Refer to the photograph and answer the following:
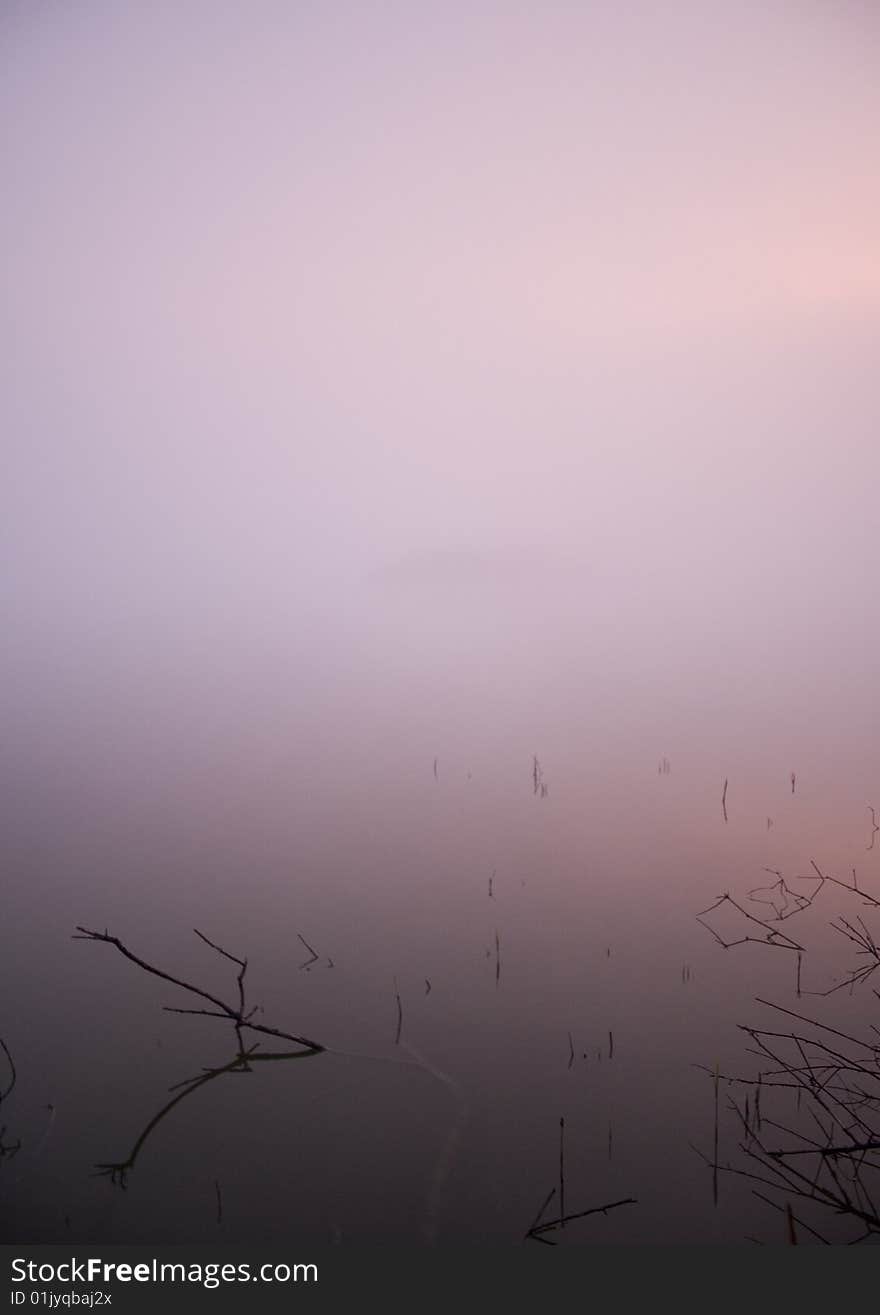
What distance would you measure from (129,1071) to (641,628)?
1386cm

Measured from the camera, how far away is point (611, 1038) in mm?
3305

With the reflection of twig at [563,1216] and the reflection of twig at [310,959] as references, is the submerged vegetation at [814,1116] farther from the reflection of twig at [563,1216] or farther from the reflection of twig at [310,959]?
the reflection of twig at [310,959]

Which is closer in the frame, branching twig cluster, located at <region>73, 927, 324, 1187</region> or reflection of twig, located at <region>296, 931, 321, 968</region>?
branching twig cluster, located at <region>73, 927, 324, 1187</region>

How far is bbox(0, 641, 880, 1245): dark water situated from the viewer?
257cm

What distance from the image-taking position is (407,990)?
11.9 feet

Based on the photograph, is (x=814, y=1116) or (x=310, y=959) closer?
(x=814, y=1116)

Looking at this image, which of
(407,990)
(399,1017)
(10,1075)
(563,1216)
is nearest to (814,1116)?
(563,1216)

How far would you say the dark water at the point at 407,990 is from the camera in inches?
101

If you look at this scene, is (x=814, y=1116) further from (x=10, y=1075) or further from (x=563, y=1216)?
(x=10, y=1075)

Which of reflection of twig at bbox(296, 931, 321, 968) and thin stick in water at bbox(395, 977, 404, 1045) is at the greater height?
reflection of twig at bbox(296, 931, 321, 968)

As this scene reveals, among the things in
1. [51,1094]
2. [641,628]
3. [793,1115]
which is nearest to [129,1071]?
[51,1094]

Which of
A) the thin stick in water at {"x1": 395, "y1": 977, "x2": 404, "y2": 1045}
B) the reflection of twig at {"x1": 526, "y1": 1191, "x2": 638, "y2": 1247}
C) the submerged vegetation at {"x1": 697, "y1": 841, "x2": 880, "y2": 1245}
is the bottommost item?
the reflection of twig at {"x1": 526, "y1": 1191, "x2": 638, "y2": 1247}

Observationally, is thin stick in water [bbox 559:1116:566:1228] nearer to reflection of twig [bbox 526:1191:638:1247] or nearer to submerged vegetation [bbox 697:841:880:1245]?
reflection of twig [bbox 526:1191:638:1247]

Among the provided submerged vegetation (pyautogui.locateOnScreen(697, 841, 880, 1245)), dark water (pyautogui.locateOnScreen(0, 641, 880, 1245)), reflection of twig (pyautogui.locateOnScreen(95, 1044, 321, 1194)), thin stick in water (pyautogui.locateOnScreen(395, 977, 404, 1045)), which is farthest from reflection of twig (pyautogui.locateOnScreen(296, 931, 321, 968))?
submerged vegetation (pyautogui.locateOnScreen(697, 841, 880, 1245))
